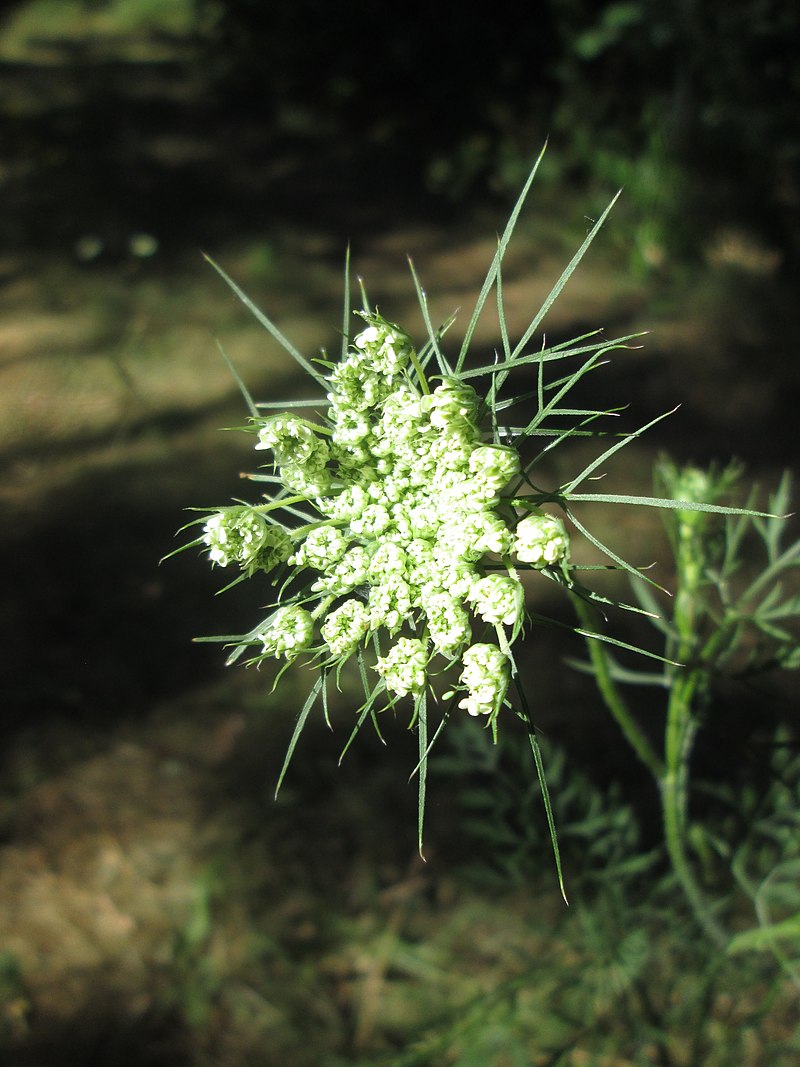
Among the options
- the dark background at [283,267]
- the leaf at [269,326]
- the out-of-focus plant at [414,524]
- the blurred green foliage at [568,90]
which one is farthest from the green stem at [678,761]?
the blurred green foliage at [568,90]

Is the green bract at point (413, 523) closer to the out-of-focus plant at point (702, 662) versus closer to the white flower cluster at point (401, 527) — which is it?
the white flower cluster at point (401, 527)

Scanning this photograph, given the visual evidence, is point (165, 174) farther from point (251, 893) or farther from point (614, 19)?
point (251, 893)

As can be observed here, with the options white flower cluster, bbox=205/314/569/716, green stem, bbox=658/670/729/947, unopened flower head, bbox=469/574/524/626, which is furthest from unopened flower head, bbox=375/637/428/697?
green stem, bbox=658/670/729/947

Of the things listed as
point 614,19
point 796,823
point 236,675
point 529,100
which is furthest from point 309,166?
point 796,823

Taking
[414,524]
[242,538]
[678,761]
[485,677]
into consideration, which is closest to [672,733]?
[678,761]

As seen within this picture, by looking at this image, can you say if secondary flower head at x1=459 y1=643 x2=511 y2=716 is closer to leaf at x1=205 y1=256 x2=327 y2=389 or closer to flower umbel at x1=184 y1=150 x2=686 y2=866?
flower umbel at x1=184 y1=150 x2=686 y2=866

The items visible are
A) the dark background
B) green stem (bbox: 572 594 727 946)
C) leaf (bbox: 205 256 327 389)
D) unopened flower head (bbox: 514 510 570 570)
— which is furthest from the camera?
the dark background

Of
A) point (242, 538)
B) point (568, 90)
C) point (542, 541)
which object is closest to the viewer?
point (542, 541)

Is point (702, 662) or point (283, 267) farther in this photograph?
point (283, 267)

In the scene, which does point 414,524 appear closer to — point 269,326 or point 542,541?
point 542,541
